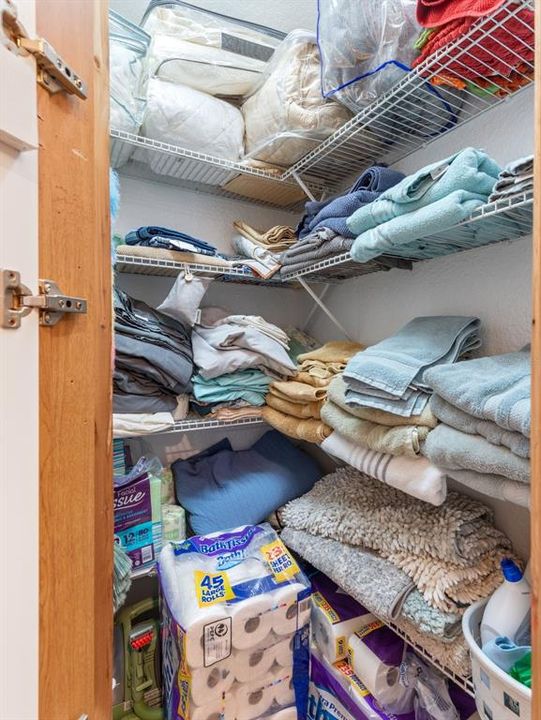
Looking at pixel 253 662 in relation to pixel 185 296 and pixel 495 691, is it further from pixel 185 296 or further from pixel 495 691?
pixel 185 296

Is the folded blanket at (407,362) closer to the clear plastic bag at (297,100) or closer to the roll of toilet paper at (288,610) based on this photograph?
the roll of toilet paper at (288,610)

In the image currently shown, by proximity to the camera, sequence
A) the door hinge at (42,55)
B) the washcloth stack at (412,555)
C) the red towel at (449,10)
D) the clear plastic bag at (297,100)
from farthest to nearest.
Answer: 1. the clear plastic bag at (297,100)
2. the washcloth stack at (412,555)
3. the red towel at (449,10)
4. the door hinge at (42,55)

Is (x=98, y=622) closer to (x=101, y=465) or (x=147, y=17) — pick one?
(x=101, y=465)

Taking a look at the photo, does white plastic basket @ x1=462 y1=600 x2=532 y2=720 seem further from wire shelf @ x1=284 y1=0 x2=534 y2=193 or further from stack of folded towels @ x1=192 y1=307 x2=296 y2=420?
Result: wire shelf @ x1=284 y1=0 x2=534 y2=193

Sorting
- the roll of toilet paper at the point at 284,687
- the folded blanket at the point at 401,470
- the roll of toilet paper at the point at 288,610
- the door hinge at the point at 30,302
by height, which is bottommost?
the roll of toilet paper at the point at 284,687

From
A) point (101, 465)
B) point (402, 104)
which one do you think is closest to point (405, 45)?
point (402, 104)

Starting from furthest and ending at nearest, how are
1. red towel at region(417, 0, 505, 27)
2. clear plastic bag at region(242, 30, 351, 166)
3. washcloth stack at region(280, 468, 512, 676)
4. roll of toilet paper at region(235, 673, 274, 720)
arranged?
clear plastic bag at region(242, 30, 351, 166)
roll of toilet paper at region(235, 673, 274, 720)
washcloth stack at region(280, 468, 512, 676)
red towel at region(417, 0, 505, 27)

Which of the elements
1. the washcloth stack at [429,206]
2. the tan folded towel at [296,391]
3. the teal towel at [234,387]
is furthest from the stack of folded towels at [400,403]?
the teal towel at [234,387]

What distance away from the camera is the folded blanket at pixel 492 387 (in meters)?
0.63

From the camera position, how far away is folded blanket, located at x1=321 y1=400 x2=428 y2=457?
0.84 m

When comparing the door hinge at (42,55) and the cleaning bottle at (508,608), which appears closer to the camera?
the door hinge at (42,55)

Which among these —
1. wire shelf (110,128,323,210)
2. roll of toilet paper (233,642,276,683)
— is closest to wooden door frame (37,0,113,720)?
roll of toilet paper (233,642,276,683)


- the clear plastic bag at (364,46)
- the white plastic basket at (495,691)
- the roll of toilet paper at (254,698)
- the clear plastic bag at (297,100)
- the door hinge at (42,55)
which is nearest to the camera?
the door hinge at (42,55)

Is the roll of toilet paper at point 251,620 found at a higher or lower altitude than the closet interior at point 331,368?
lower
